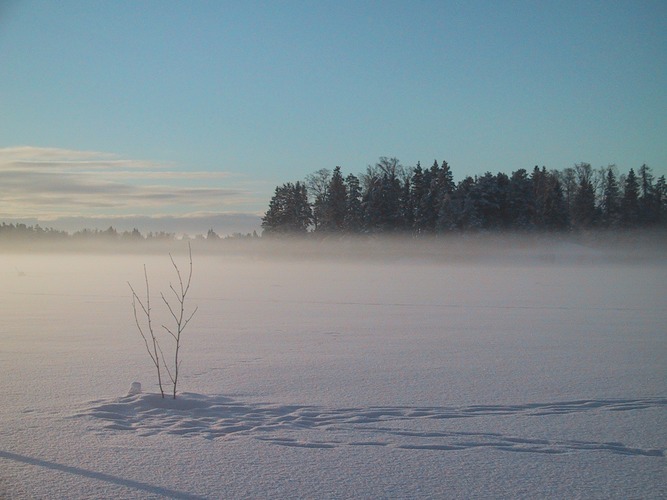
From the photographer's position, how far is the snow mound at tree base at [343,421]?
4523mm

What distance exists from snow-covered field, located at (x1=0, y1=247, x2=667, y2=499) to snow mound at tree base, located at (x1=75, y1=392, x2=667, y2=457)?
0.02 metres

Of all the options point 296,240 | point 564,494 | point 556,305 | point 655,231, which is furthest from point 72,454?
point 655,231

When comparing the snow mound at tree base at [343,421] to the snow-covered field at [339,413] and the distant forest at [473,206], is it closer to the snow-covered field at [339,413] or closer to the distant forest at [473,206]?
the snow-covered field at [339,413]

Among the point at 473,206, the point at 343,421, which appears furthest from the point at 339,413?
the point at 473,206

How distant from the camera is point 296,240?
181 ft

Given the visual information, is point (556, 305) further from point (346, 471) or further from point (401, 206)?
point (401, 206)

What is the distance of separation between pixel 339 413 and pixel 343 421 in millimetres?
241

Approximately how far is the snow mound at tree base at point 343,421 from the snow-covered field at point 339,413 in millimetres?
24

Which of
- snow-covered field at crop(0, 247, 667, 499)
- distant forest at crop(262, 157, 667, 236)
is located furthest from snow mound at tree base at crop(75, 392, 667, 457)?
distant forest at crop(262, 157, 667, 236)

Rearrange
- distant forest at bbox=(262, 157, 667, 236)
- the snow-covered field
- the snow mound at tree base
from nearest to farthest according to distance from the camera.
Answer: the snow-covered field → the snow mound at tree base → distant forest at bbox=(262, 157, 667, 236)

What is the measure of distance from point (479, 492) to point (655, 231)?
5358cm

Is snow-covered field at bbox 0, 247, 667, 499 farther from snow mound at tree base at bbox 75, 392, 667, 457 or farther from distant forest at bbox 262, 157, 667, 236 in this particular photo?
distant forest at bbox 262, 157, 667, 236

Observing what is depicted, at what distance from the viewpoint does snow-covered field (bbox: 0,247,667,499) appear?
3.83 meters

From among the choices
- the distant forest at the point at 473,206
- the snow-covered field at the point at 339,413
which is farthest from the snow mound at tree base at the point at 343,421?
the distant forest at the point at 473,206
